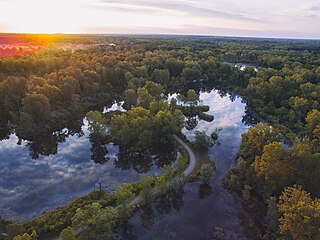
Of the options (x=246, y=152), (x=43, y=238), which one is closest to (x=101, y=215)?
(x=43, y=238)

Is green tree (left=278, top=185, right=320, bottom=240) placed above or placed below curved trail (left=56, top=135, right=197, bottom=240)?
above

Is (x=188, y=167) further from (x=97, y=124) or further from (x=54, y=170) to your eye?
(x=54, y=170)

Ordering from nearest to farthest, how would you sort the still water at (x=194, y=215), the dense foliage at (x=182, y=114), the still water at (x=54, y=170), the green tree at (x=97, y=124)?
1. the dense foliage at (x=182, y=114)
2. the still water at (x=194, y=215)
3. the still water at (x=54, y=170)
4. the green tree at (x=97, y=124)

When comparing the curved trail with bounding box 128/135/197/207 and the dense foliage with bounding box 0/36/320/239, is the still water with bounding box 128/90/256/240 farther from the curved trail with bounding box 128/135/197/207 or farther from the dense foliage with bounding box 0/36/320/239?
the dense foliage with bounding box 0/36/320/239

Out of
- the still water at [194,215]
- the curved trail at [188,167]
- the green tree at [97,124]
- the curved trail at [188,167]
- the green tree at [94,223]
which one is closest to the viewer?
the green tree at [94,223]

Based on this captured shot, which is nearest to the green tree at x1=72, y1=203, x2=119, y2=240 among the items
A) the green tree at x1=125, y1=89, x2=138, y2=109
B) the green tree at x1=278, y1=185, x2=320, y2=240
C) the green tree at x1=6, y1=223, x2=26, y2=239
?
the green tree at x1=6, y1=223, x2=26, y2=239

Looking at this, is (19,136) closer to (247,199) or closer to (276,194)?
(247,199)

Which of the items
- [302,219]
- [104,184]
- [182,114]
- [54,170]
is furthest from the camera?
[182,114]

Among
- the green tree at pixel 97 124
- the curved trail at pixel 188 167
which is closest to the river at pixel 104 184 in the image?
the curved trail at pixel 188 167

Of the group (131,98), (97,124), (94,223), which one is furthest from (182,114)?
(94,223)

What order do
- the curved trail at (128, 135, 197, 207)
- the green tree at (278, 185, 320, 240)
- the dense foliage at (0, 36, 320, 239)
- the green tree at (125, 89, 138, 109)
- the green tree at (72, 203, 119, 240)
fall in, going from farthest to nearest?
the green tree at (125, 89, 138, 109) < the curved trail at (128, 135, 197, 207) < the dense foliage at (0, 36, 320, 239) < the green tree at (72, 203, 119, 240) < the green tree at (278, 185, 320, 240)

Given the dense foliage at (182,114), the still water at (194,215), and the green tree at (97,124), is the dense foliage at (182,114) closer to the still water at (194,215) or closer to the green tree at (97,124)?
the green tree at (97,124)
